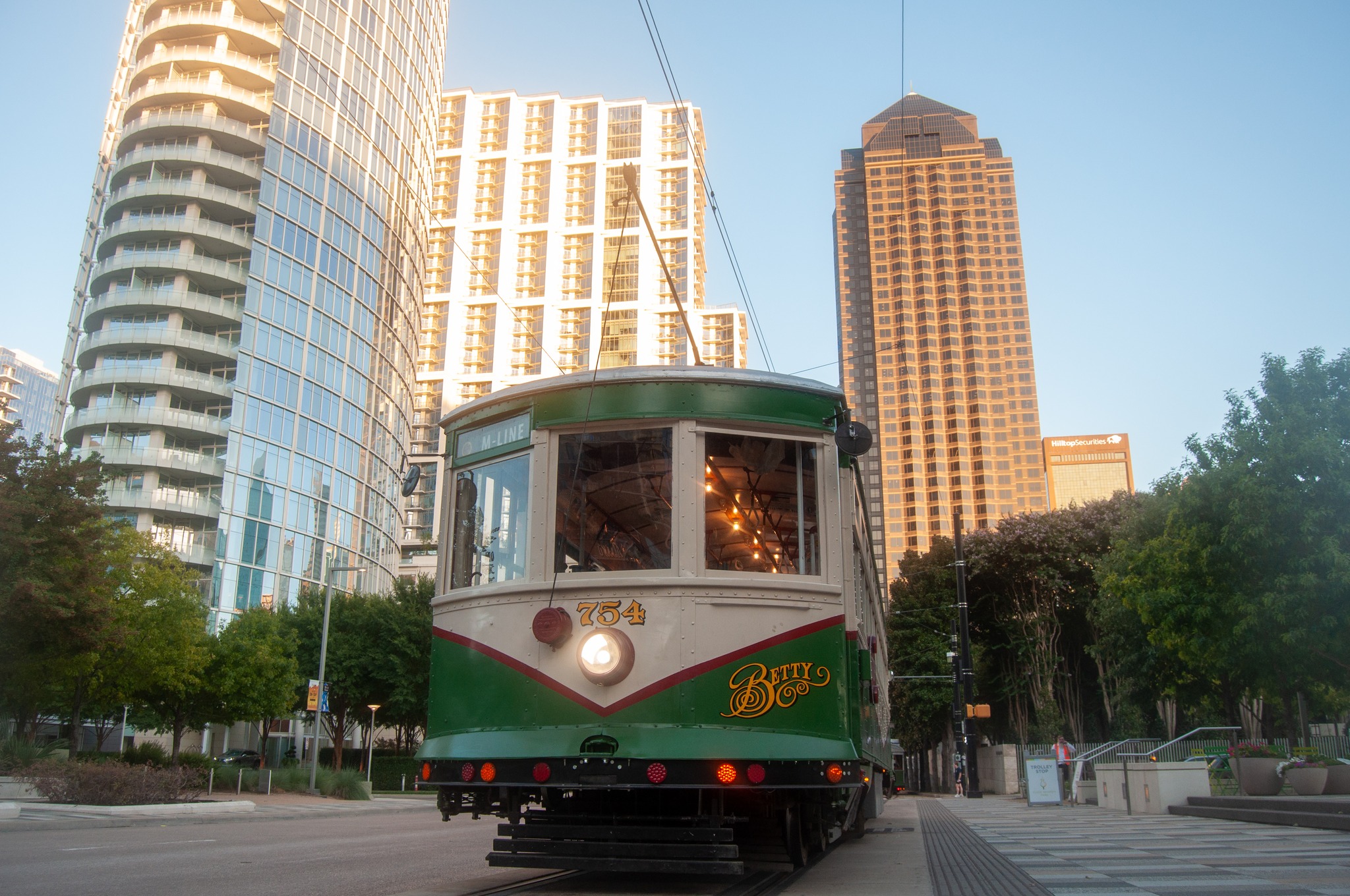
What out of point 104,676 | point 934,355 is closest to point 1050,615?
point 104,676

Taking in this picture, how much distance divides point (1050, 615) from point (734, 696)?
120 ft

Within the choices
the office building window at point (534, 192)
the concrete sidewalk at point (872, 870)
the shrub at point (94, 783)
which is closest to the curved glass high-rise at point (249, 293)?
the shrub at point (94, 783)

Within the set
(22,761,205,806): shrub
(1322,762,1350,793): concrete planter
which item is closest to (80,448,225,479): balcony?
(22,761,205,806): shrub

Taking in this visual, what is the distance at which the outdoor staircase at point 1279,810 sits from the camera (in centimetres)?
1055

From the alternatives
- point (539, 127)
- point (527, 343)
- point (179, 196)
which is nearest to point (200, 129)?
point (179, 196)

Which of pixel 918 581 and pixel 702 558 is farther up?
pixel 918 581

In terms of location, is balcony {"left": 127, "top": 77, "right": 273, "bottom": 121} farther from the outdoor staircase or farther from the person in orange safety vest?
the outdoor staircase

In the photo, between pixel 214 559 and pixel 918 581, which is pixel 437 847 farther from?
pixel 214 559

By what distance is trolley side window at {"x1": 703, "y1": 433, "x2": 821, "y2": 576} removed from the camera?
6.35 meters

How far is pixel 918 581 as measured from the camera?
4591cm

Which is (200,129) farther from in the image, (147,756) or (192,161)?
(147,756)

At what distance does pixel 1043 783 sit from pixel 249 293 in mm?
48284

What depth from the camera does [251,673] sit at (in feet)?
103

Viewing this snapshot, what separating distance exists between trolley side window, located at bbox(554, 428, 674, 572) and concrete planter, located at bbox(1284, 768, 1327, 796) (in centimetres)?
1203
